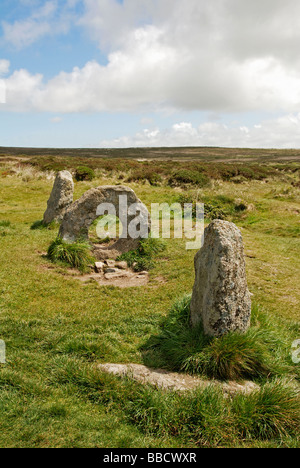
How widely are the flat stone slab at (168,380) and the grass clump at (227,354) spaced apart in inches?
5.4

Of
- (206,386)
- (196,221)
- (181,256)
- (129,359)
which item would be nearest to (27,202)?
(196,221)

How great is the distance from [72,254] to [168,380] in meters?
6.23

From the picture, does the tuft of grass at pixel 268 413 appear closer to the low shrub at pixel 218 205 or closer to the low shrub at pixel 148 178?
the low shrub at pixel 218 205

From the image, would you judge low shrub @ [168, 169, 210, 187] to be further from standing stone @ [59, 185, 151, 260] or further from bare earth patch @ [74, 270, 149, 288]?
bare earth patch @ [74, 270, 149, 288]

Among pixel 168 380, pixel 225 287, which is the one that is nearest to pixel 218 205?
pixel 225 287

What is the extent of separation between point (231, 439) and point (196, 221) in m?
12.8

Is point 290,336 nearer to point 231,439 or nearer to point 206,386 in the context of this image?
point 206,386

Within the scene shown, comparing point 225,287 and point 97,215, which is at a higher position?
point 97,215

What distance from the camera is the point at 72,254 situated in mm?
10133

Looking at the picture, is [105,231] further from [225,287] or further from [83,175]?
[83,175]

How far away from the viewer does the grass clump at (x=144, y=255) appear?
10480mm

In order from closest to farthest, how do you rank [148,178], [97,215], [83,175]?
[97,215], [83,175], [148,178]

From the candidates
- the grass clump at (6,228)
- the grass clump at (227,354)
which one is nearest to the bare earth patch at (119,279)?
the grass clump at (227,354)

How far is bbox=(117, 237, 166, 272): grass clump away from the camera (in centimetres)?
1048
